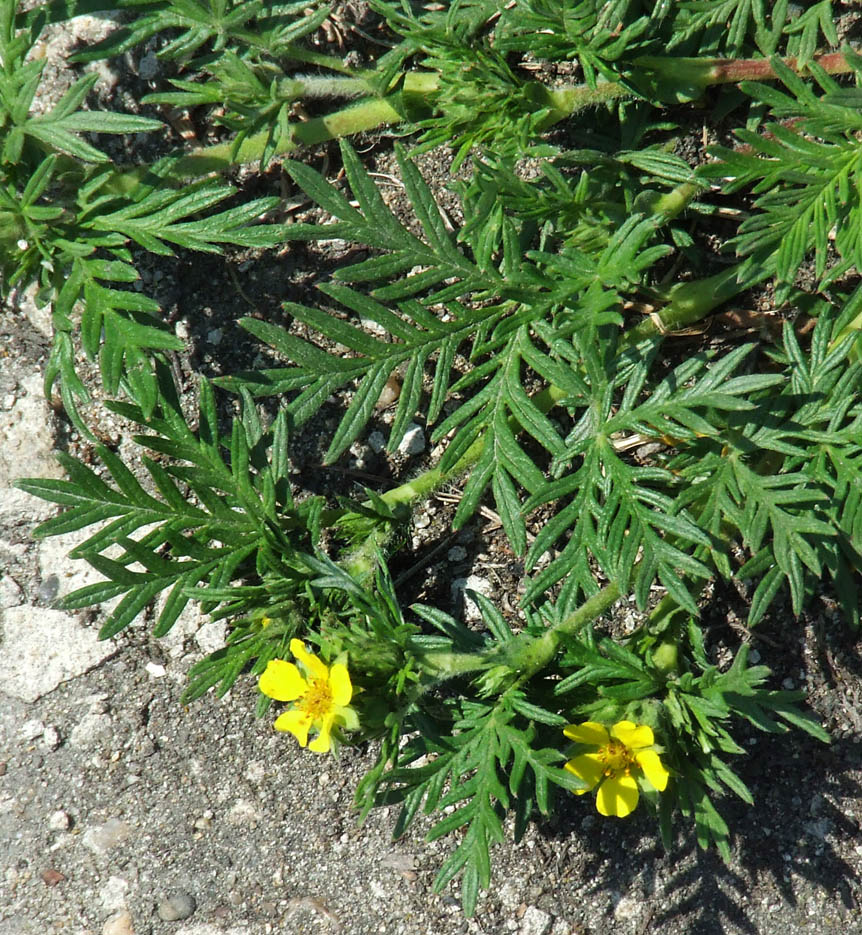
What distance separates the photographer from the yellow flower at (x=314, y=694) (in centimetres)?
220

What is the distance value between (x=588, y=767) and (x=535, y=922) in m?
0.80

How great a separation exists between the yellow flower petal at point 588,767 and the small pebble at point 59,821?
1634mm

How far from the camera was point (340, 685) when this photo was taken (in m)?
2.20

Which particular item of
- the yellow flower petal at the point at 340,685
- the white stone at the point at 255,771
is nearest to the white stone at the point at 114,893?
the white stone at the point at 255,771

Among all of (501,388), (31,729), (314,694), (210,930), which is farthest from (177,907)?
(501,388)

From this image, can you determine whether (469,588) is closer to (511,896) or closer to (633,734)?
(633,734)

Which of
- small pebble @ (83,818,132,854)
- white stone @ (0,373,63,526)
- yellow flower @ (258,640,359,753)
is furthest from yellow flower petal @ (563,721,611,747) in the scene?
white stone @ (0,373,63,526)

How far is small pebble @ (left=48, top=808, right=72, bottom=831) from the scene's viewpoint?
116 inches

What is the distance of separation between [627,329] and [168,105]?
5.39 feet

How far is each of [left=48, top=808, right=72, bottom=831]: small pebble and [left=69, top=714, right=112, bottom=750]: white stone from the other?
A: 0.20 metres

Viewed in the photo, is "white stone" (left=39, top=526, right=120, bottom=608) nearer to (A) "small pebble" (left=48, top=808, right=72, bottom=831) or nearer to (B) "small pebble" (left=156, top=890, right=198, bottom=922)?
(A) "small pebble" (left=48, top=808, right=72, bottom=831)

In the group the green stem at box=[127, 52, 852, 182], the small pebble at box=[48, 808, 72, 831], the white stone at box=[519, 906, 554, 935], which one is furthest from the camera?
the small pebble at box=[48, 808, 72, 831]

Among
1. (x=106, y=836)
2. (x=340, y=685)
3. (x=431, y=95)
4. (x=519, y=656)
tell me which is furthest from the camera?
(x=106, y=836)

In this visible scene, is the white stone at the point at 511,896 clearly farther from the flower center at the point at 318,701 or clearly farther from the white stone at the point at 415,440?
the white stone at the point at 415,440
